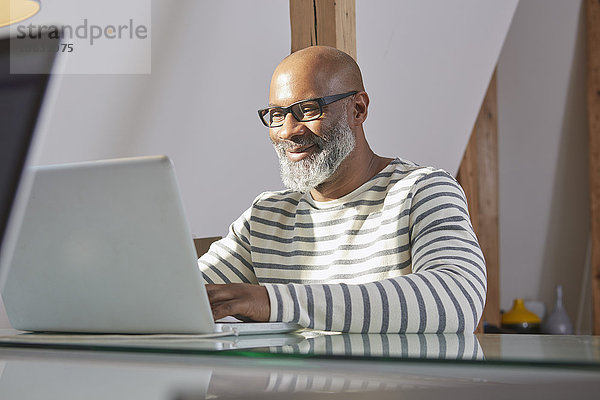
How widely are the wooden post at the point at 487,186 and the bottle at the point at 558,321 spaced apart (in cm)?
34

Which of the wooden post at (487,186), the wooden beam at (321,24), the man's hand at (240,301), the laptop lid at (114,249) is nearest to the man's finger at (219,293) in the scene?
the man's hand at (240,301)

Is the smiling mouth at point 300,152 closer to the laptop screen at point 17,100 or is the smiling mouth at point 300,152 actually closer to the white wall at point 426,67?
the white wall at point 426,67

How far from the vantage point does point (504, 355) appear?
1.39ft

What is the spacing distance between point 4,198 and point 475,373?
30cm

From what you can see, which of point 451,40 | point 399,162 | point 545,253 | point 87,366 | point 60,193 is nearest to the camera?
point 87,366

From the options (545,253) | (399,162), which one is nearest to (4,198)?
(399,162)

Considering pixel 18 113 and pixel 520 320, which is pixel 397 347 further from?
pixel 520 320

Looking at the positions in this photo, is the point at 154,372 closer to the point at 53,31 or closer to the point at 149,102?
the point at 53,31

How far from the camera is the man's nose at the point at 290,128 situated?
155 cm

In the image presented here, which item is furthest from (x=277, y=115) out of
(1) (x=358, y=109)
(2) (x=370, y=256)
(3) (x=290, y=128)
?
(2) (x=370, y=256)

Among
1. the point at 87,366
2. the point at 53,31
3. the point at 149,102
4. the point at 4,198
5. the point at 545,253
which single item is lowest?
the point at 545,253

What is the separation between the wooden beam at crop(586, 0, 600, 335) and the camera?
13.0 ft

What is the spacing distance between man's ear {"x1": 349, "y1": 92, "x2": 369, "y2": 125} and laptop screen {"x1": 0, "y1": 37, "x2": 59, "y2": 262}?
1185mm

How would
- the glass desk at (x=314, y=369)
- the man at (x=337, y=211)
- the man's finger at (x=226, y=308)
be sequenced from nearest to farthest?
1. the glass desk at (x=314, y=369)
2. the man's finger at (x=226, y=308)
3. the man at (x=337, y=211)
